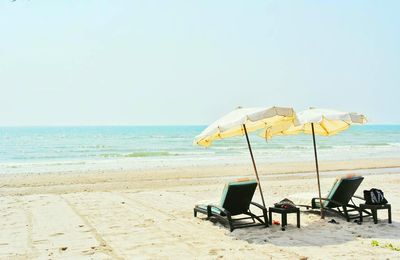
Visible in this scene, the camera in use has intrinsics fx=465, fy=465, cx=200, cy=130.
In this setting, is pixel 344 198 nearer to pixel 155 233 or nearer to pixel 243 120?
pixel 243 120

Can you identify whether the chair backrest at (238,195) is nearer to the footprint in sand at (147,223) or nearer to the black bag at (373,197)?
the footprint in sand at (147,223)

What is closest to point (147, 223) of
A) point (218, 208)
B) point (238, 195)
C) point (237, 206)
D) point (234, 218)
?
point (218, 208)

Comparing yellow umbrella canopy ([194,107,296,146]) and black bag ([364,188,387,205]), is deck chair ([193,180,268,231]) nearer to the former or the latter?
yellow umbrella canopy ([194,107,296,146])

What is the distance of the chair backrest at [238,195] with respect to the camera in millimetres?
7762

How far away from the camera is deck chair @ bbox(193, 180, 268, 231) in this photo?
7781mm

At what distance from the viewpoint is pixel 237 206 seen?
810 cm

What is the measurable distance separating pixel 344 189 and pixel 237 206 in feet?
6.72

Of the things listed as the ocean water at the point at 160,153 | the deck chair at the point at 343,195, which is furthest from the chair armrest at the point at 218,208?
the ocean water at the point at 160,153

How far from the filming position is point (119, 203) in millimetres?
11492

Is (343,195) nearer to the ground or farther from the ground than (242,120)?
nearer to the ground

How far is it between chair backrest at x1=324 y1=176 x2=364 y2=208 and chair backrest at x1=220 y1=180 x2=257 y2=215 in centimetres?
169

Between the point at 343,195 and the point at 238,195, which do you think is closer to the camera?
the point at 238,195

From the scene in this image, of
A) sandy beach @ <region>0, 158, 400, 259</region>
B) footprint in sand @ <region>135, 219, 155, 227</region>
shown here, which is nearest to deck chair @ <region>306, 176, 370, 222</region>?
sandy beach @ <region>0, 158, 400, 259</region>

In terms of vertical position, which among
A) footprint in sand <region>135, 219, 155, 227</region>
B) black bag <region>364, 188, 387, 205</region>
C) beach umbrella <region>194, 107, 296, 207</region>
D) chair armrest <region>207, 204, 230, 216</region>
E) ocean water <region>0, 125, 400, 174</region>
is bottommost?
ocean water <region>0, 125, 400, 174</region>
